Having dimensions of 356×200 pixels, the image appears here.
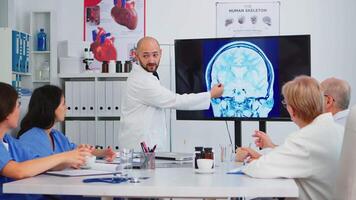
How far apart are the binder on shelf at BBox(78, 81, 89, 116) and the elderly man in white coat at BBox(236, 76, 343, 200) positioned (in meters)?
2.85

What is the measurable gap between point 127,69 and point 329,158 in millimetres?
2941

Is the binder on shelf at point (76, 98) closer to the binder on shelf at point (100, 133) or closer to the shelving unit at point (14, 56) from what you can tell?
the binder on shelf at point (100, 133)

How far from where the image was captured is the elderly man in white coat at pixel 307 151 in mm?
2035

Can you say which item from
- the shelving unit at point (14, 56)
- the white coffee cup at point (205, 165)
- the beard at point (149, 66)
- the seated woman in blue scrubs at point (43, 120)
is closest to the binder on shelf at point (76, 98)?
the shelving unit at point (14, 56)

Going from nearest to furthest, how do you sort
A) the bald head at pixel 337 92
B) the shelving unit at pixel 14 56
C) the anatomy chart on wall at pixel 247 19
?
the bald head at pixel 337 92
the shelving unit at pixel 14 56
the anatomy chart on wall at pixel 247 19

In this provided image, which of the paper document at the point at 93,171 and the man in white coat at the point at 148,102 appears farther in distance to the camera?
the man in white coat at the point at 148,102

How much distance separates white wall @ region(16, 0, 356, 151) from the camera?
4.85 metres

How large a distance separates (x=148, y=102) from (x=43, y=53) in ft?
6.08

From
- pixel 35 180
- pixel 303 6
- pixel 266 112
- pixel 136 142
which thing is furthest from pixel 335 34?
pixel 35 180

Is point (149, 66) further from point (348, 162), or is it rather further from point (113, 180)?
point (348, 162)

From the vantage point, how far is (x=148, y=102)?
360 centimetres

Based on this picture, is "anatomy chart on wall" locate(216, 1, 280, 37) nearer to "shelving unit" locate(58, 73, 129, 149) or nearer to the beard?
"shelving unit" locate(58, 73, 129, 149)

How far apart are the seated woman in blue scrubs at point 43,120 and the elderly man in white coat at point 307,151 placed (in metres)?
1.02

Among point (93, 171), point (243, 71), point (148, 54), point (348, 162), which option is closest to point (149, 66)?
point (148, 54)
